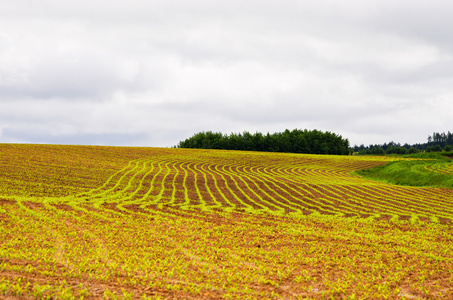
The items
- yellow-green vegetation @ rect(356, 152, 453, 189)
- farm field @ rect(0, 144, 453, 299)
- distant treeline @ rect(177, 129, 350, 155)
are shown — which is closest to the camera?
farm field @ rect(0, 144, 453, 299)

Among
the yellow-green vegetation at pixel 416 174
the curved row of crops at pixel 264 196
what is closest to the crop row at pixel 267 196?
the curved row of crops at pixel 264 196

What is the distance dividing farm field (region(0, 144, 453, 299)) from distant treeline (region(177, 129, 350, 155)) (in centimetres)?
9324

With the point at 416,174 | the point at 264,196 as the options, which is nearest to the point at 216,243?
the point at 264,196

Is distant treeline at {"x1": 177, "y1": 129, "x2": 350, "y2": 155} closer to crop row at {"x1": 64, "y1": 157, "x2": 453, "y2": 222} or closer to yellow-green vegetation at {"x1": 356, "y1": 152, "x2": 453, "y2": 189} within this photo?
yellow-green vegetation at {"x1": 356, "y1": 152, "x2": 453, "y2": 189}

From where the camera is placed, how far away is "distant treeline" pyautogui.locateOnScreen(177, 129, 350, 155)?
123 meters

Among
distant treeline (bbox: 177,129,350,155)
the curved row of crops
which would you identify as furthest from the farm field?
distant treeline (bbox: 177,129,350,155)

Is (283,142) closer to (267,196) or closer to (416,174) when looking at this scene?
(416,174)

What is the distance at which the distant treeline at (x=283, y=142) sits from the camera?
123m

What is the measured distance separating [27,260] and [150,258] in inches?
162

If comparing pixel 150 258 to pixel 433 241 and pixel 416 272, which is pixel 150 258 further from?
pixel 433 241

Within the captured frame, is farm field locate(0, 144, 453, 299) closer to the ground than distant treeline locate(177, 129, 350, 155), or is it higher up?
closer to the ground

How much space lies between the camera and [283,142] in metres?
124

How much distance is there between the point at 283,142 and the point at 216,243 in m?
112

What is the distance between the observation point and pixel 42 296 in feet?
28.4
